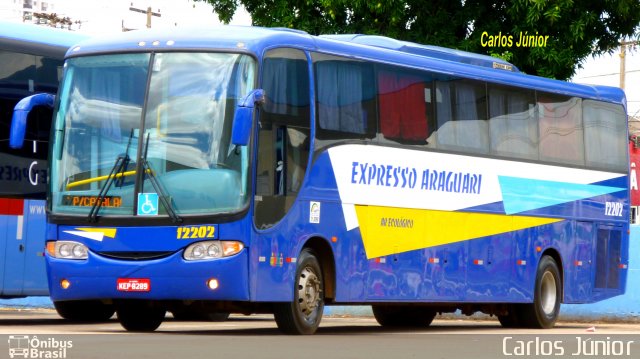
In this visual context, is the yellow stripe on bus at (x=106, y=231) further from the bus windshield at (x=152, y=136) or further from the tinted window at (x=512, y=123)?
the tinted window at (x=512, y=123)

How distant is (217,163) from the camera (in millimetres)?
16594

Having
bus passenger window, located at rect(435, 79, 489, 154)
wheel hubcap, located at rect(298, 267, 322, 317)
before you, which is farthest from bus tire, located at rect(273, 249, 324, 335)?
bus passenger window, located at rect(435, 79, 489, 154)

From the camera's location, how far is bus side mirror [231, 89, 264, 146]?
16125 mm

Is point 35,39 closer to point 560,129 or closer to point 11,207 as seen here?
point 11,207

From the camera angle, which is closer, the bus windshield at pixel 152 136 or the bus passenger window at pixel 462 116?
the bus windshield at pixel 152 136

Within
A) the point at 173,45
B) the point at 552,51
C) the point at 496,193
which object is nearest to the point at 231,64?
the point at 173,45

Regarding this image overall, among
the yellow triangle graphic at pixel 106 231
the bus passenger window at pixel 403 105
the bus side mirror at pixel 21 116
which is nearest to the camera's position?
the yellow triangle graphic at pixel 106 231

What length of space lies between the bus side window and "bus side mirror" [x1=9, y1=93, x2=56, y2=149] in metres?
2.70

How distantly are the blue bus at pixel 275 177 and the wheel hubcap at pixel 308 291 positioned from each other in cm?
2

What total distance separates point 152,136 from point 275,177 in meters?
1.40

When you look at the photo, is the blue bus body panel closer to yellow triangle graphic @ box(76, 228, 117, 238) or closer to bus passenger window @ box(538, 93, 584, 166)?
yellow triangle graphic @ box(76, 228, 117, 238)

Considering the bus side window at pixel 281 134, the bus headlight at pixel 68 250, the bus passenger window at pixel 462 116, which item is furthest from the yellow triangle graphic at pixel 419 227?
the bus headlight at pixel 68 250

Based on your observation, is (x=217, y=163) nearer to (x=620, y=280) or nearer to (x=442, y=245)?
(x=442, y=245)

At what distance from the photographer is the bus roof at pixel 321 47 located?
56.3ft
